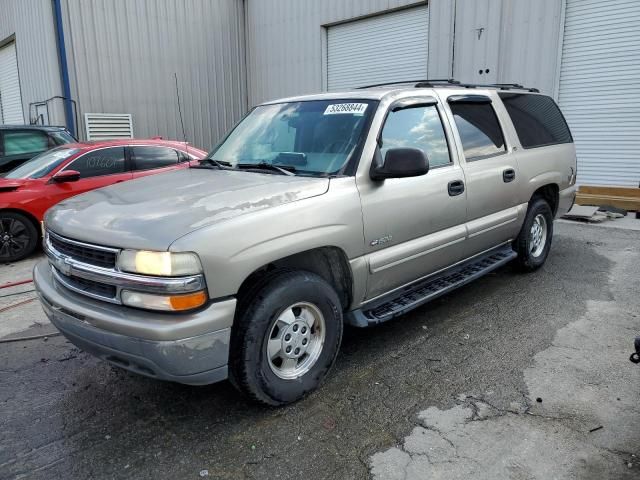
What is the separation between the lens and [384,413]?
9.76 ft

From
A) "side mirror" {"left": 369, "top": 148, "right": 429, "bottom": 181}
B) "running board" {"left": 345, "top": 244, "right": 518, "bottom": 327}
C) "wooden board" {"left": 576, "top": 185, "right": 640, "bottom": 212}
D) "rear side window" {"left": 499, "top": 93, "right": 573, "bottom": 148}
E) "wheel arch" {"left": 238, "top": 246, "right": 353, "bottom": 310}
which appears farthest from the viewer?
"wooden board" {"left": 576, "top": 185, "right": 640, "bottom": 212}

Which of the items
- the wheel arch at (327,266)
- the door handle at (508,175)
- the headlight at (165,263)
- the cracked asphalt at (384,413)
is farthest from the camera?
the door handle at (508,175)

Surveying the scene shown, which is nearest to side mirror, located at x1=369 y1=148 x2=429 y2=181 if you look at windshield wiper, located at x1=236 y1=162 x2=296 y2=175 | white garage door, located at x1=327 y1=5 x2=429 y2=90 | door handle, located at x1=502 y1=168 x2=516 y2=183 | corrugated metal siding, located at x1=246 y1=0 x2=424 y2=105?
windshield wiper, located at x1=236 y1=162 x2=296 y2=175

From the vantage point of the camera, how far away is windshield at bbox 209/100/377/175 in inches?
136

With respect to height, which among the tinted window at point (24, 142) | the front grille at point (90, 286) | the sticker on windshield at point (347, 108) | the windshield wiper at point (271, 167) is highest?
the sticker on windshield at point (347, 108)

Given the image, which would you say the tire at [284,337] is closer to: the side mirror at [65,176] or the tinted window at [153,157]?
the side mirror at [65,176]

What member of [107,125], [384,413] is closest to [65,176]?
[384,413]

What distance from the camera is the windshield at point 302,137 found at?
11.3 feet

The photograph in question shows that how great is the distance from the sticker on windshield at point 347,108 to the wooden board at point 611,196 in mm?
7312

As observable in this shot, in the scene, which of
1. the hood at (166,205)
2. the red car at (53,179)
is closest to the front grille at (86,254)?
the hood at (166,205)

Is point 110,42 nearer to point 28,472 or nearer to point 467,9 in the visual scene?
point 467,9

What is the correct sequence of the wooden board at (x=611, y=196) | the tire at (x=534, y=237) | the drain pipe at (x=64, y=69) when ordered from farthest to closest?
the drain pipe at (x=64, y=69)
the wooden board at (x=611, y=196)
the tire at (x=534, y=237)

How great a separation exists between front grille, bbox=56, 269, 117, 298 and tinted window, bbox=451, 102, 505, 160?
2.97 m

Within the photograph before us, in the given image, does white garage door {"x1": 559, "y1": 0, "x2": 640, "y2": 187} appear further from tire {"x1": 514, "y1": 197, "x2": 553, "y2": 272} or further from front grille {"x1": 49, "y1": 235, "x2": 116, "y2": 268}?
front grille {"x1": 49, "y1": 235, "x2": 116, "y2": 268}
